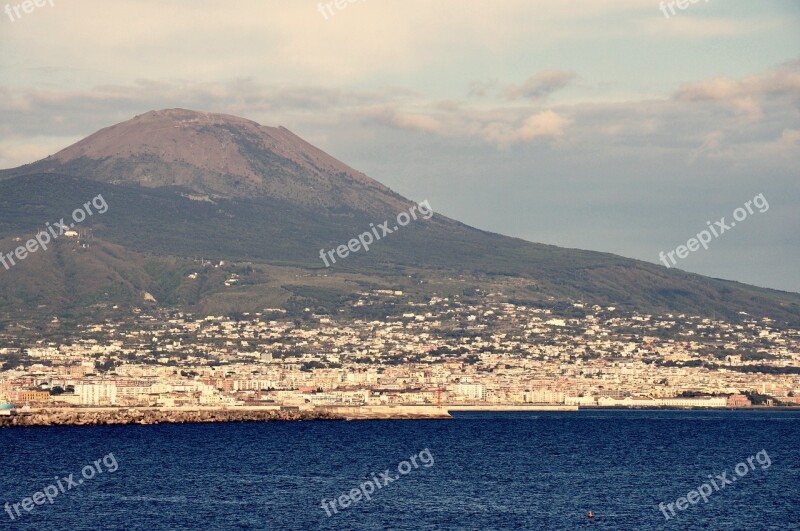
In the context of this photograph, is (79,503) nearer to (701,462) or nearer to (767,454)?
(701,462)

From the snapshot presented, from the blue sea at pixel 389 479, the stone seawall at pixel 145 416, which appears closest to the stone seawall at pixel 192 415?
the stone seawall at pixel 145 416

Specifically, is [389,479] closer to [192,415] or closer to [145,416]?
[145,416]

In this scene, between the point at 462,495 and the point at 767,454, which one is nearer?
the point at 462,495

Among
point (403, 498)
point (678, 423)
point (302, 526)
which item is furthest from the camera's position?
point (678, 423)

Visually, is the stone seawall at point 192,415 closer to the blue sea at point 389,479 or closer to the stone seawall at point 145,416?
the stone seawall at point 145,416

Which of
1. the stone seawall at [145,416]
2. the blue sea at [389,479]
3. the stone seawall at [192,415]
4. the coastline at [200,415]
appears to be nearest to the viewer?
the blue sea at [389,479]

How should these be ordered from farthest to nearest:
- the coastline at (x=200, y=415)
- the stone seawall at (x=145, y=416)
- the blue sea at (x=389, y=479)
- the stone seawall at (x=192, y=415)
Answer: the coastline at (x=200, y=415) < the stone seawall at (x=192, y=415) < the stone seawall at (x=145, y=416) < the blue sea at (x=389, y=479)

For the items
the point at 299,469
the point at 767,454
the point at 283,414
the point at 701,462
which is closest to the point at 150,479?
the point at 299,469

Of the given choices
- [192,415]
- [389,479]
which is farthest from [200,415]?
[389,479]
